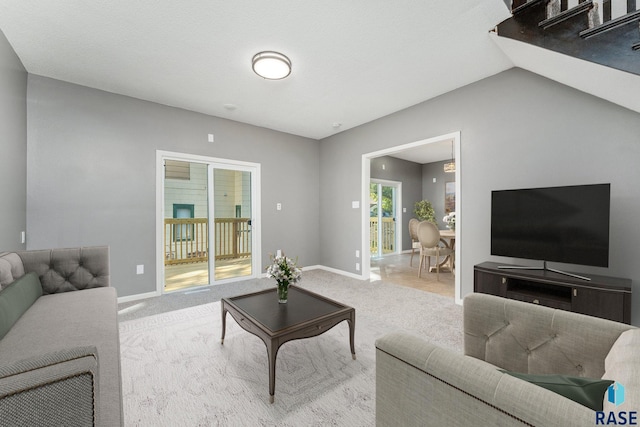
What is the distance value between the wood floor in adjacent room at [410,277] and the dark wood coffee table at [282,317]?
232 centimetres

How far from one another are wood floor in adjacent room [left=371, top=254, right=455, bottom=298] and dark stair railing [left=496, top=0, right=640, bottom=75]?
2910 mm

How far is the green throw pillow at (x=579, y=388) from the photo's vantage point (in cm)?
65

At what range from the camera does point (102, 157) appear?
3418 mm

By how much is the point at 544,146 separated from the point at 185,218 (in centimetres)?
469

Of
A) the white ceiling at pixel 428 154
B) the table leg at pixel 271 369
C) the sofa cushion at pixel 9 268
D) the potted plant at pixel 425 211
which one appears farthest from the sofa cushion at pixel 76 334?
the potted plant at pixel 425 211

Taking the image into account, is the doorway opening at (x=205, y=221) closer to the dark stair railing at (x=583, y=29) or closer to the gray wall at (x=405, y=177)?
the gray wall at (x=405, y=177)

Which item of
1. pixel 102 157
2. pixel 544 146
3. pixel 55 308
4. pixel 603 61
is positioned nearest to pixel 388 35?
pixel 603 61

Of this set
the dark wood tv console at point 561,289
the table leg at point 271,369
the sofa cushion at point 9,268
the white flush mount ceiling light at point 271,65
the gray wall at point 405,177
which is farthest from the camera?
the gray wall at point 405,177

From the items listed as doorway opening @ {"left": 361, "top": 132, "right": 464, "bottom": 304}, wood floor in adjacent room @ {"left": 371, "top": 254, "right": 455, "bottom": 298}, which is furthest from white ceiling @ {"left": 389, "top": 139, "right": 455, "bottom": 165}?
wood floor in adjacent room @ {"left": 371, "top": 254, "right": 455, "bottom": 298}

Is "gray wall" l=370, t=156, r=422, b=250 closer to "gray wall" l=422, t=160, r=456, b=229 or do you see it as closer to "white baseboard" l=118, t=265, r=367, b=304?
"gray wall" l=422, t=160, r=456, b=229

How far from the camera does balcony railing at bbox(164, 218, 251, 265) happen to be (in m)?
4.16

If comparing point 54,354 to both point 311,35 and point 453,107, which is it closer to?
point 311,35

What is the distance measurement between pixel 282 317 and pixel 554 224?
254 centimetres

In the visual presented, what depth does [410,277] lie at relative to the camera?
4.79m
